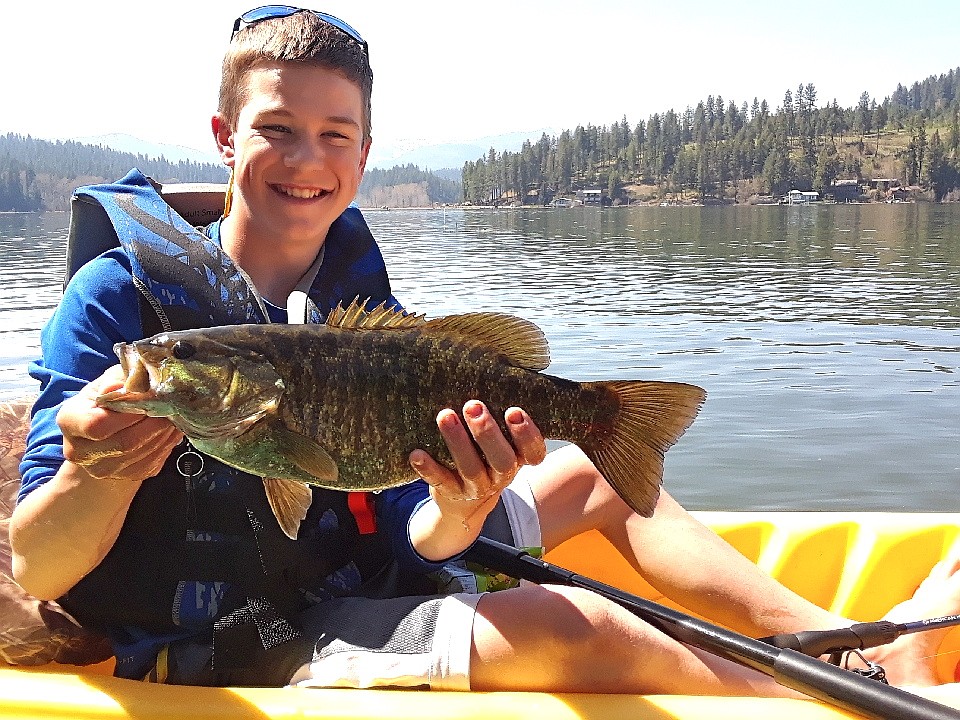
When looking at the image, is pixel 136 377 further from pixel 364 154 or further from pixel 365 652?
pixel 364 154

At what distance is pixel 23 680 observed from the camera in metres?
3.58

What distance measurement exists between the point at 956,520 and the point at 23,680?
4872mm

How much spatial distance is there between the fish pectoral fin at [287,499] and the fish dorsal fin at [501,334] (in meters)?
0.62

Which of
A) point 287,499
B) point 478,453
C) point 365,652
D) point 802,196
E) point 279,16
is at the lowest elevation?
point 365,652

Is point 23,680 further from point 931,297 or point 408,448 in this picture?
point 931,297

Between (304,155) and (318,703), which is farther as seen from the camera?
(304,155)

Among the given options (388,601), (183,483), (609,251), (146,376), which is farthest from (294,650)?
(609,251)

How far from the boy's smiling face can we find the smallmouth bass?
920mm

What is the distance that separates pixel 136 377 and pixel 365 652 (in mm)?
1494

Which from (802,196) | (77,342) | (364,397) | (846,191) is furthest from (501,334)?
(802,196)

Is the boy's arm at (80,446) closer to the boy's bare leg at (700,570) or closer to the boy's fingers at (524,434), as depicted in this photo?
the boy's fingers at (524,434)

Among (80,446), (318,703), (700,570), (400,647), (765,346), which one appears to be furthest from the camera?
(765,346)

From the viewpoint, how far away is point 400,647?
348 cm

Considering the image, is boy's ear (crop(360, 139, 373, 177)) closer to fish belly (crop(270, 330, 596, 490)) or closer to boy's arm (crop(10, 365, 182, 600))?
fish belly (crop(270, 330, 596, 490))
